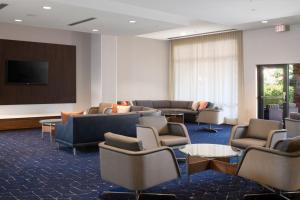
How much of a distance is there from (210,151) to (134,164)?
5.45 ft

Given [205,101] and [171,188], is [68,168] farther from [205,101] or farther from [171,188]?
[205,101]

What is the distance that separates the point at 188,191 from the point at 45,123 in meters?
4.93

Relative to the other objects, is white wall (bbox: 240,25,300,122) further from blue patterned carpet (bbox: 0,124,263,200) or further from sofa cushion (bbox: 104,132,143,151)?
sofa cushion (bbox: 104,132,143,151)

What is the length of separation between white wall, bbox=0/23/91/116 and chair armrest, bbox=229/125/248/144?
22.8 feet

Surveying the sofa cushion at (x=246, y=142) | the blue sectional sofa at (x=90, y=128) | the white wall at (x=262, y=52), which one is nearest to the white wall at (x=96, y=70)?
the blue sectional sofa at (x=90, y=128)

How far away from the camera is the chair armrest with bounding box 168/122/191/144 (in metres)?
5.94

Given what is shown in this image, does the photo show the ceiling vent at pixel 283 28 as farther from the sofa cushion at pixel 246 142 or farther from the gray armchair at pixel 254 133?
the sofa cushion at pixel 246 142

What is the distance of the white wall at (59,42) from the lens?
10039 mm

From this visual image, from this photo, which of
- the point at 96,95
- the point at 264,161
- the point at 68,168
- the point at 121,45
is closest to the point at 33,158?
the point at 68,168

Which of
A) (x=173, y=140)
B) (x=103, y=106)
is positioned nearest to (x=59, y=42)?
(x=103, y=106)

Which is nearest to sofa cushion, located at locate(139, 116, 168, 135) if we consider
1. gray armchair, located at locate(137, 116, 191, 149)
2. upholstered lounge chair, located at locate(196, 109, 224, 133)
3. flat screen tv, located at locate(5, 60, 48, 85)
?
gray armchair, located at locate(137, 116, 191, 149)

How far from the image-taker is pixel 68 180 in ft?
15.8

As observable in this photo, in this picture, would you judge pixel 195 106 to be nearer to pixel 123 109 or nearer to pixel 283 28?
pixel 123 109

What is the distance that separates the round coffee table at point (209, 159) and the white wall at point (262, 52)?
608cm
